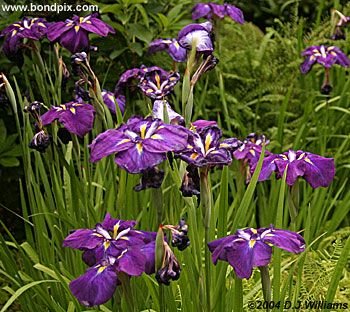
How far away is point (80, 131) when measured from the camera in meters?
2.04

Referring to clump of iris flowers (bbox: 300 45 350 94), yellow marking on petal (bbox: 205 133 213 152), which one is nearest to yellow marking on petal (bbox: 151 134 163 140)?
yellow marking on petal (bbox: 205 133 213 152)

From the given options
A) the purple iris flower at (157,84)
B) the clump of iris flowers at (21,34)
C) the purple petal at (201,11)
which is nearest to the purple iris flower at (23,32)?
the clump of iris flowers at (21,34)

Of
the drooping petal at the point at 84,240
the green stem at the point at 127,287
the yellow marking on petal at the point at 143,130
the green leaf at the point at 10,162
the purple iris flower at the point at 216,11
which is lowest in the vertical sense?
the green leaf at the point at 10,162

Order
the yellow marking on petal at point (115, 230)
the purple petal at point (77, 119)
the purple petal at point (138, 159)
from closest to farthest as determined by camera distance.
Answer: the purple petal at point (138, 159)
the yellow marking on petal at point (115, 230)
the purple petal at point (77, 119)

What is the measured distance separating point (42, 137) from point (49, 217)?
504 millimetres

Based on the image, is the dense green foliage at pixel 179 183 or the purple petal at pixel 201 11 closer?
the dense green foliage at pixel 179 183

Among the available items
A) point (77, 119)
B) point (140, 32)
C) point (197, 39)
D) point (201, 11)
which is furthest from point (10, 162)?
point (197, 39)

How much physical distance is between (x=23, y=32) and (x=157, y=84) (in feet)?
1.94

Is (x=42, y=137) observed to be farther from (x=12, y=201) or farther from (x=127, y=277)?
(x=12, y=201)

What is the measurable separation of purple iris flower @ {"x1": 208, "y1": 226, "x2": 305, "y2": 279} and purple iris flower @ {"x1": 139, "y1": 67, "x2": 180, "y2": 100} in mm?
518

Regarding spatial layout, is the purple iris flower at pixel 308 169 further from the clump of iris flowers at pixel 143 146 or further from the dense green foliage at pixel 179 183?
the clump of iris flowers at pixel 143 146

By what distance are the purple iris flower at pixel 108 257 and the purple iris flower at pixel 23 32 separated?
885 millimetres

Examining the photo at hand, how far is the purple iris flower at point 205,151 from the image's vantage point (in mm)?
1537

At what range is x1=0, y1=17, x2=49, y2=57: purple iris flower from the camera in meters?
2.29
